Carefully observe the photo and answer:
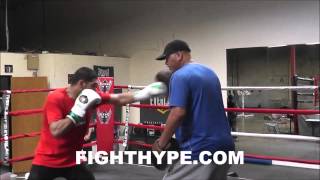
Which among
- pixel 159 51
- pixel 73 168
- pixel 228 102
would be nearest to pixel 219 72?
pixel 228 102

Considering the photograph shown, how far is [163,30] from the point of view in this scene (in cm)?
770

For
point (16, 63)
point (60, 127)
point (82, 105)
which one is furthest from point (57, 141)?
point (16, 63)

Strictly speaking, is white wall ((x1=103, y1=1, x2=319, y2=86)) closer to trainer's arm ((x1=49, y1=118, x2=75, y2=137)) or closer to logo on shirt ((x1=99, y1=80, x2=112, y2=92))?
logo on shirt ((x1=99, y1=80, x2=112, y2=92))

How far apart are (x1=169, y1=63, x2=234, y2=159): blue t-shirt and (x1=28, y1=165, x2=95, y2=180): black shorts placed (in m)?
0.79

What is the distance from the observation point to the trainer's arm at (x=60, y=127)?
2.22 meters

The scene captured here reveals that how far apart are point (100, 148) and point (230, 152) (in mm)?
2910

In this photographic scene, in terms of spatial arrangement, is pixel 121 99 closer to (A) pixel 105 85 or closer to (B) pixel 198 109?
(B) pixel 198 109

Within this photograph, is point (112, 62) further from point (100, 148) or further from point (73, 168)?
point (73, 168)

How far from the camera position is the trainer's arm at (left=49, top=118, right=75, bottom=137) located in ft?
7.30

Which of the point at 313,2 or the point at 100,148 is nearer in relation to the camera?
the point at 100,148

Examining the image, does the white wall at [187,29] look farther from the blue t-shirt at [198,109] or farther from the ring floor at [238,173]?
the blue t-shirt at [198,109]

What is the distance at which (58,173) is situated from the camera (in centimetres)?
251

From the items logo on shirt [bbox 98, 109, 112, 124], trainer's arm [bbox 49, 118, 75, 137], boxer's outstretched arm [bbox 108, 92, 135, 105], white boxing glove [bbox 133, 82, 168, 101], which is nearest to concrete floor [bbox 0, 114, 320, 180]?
logo on shirt [bbox 98, 109, 112, 124]

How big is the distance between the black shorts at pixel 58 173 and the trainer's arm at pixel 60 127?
0.99ft
